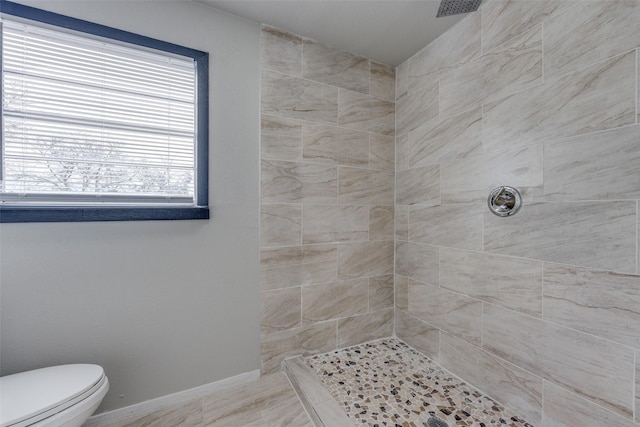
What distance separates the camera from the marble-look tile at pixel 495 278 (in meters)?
1.39

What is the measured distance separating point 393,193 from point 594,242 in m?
1.30

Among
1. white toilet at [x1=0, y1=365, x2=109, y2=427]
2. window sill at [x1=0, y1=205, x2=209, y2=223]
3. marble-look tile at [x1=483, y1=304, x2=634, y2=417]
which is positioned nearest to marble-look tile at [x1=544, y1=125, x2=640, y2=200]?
marble-look tile at [x1=483, y1=304, x2=634, y2=417]

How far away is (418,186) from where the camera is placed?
6.82 ft

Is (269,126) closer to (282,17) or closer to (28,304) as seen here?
(282,17)

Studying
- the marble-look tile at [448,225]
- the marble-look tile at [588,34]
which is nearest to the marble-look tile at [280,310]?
the marble-look tile at [448,225]

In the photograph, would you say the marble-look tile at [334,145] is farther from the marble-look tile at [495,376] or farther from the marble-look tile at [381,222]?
the marble-look tile at [495,376]

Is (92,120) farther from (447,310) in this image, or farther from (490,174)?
(447,310)

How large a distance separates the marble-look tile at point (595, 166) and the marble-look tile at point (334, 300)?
53.7 inches

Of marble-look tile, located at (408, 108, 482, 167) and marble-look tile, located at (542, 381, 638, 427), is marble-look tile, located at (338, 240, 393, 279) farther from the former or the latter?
marble-look tile, located at (542, 381, 638, 427)

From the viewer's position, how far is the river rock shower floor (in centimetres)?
143

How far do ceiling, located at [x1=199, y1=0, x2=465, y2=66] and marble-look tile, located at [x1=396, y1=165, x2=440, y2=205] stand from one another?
3.06 feet

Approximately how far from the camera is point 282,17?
1.76 metres

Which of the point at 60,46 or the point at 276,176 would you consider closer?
the point at 60,46

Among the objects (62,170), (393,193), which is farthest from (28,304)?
(393,193)
